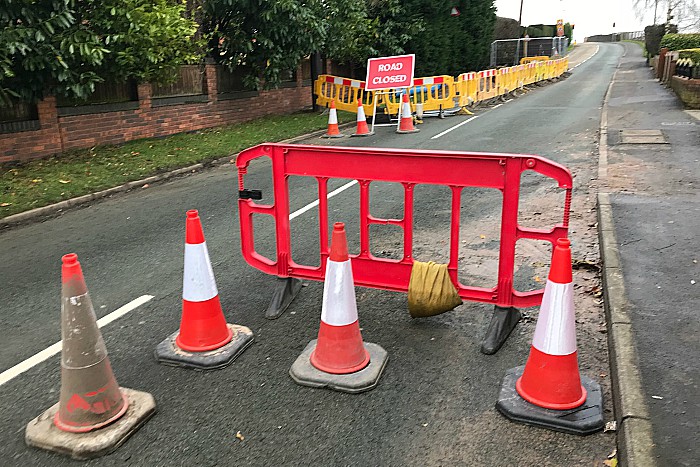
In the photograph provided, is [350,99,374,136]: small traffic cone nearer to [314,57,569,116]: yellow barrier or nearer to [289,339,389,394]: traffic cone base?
[314,57,569,116]: yellow barrier

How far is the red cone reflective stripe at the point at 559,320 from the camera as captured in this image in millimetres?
3199

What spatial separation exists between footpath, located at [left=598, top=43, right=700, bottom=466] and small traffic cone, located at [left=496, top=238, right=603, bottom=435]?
221 mm

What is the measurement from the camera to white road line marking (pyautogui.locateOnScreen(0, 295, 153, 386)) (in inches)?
152

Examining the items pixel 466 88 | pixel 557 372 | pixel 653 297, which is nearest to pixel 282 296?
pixel 557 372

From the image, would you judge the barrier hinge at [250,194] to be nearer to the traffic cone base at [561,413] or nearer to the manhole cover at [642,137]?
the traffic cone base at [561,413]

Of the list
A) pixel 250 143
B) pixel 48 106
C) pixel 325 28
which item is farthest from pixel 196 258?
pixel 325 28

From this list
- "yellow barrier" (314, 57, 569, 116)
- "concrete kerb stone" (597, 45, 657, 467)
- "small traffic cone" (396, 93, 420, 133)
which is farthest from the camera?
"yellow barrier" (314, 57, 569, 116)

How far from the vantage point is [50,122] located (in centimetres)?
1116

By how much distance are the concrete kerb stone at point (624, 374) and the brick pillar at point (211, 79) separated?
40.7 ft

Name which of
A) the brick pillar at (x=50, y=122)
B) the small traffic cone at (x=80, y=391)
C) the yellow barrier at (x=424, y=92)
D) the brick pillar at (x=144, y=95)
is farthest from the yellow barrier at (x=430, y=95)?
the small traffic cone at (x=80, y=391)

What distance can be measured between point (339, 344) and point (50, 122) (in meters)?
9.80

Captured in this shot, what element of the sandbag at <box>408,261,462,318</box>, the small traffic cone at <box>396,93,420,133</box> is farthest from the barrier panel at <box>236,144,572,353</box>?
the small traffic cone at <box>396,93,420,133</box>

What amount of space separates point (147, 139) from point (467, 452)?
12246 mm

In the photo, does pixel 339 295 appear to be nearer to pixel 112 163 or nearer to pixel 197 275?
pixel 197 275
